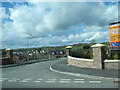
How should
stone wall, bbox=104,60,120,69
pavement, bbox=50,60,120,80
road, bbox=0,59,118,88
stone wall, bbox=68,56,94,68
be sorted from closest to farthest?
road, bbox=0,59,118,88 → pavement, bbox=50,60,120,80 → stone wall, bbox=104,60,120,69 → stone wall, bbox=68,56,94,68

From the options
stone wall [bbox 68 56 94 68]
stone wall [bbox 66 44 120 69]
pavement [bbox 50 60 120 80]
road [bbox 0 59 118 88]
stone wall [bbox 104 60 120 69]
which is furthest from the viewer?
stone wall [bbox 68 56 94 68]

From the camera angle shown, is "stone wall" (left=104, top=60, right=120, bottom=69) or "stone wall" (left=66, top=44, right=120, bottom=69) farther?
"stone wall" (left=66, top=44, right=120, bottom=69)

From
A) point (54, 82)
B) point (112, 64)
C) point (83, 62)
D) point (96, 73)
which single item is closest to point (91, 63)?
point (83, 62)

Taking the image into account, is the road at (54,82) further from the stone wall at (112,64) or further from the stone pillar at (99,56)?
the stone wall at (112,64)

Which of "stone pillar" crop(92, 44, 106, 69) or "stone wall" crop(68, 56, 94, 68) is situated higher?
"stone pillar" crop(92, 44, 106, 69)

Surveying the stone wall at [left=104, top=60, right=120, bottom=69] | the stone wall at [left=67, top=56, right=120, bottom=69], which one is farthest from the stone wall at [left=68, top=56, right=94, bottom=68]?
the stone wall at [left=104, top=60, right=120, bottom=69]

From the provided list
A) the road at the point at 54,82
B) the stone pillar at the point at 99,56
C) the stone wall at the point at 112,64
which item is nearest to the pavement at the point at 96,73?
the road at the point at 54,82

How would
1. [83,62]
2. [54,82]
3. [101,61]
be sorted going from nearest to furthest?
[54,82] < [101,61] < [83,62]

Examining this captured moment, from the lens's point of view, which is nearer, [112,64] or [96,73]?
[96,73]

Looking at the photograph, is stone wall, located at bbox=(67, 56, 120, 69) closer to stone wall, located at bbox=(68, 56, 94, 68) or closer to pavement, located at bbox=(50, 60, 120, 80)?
stone wall, located at bbox=(68, 56, 94, 68)

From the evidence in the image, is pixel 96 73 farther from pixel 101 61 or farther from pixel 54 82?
pixel 54 82

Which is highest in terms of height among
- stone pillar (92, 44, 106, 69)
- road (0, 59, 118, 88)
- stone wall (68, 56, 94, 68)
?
stone pillar (92, 44, 106, 69)

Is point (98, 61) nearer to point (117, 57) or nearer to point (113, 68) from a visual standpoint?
point (113, 68)

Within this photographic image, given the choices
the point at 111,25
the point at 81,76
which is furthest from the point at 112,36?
the point at 81,76
